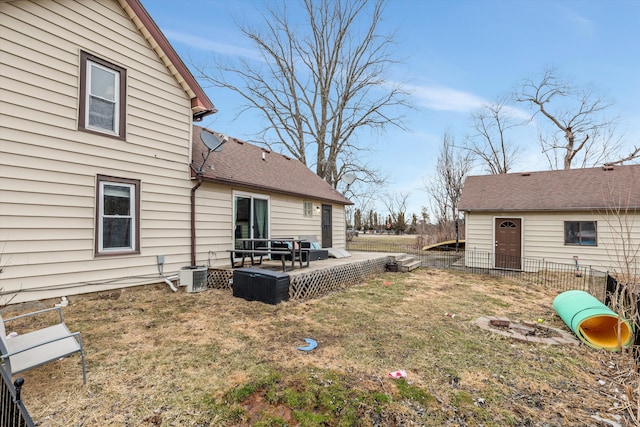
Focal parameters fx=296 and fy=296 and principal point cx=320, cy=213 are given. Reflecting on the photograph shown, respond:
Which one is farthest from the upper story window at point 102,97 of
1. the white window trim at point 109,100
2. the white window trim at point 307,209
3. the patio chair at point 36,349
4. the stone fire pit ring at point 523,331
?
the stone fire pit ring at point 523,331

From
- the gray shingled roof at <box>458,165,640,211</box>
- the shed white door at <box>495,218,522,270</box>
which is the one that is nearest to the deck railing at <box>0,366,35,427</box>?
the gray shingled roof at <box>458,165,640,211</box>

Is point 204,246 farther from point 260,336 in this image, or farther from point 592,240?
point 592,240

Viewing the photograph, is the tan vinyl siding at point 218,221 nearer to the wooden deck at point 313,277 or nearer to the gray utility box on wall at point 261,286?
the wooden deck at point 313,277

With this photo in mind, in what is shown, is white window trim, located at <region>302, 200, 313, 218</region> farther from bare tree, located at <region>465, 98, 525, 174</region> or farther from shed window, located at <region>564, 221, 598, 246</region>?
bare tree, located at <region>465, 98, 525, 174</region>

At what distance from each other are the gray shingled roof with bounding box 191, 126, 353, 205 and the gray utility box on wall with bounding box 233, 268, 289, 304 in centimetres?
276

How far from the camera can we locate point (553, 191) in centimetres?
1277

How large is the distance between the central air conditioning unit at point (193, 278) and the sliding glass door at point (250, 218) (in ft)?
5.99

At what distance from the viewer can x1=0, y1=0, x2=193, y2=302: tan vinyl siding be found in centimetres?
483

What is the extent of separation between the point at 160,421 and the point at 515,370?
3931mm

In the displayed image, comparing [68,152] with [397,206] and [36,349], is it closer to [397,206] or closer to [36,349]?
[36,349]

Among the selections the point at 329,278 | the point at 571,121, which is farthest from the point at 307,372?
the point at 571,121

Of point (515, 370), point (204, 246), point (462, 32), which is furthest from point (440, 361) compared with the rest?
point (462, 32)

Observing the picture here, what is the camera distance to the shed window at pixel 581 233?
1150 cm

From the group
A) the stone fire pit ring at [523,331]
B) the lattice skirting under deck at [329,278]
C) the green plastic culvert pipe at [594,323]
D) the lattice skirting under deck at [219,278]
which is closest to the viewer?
the green plastic culvert pipe at [594,323]
